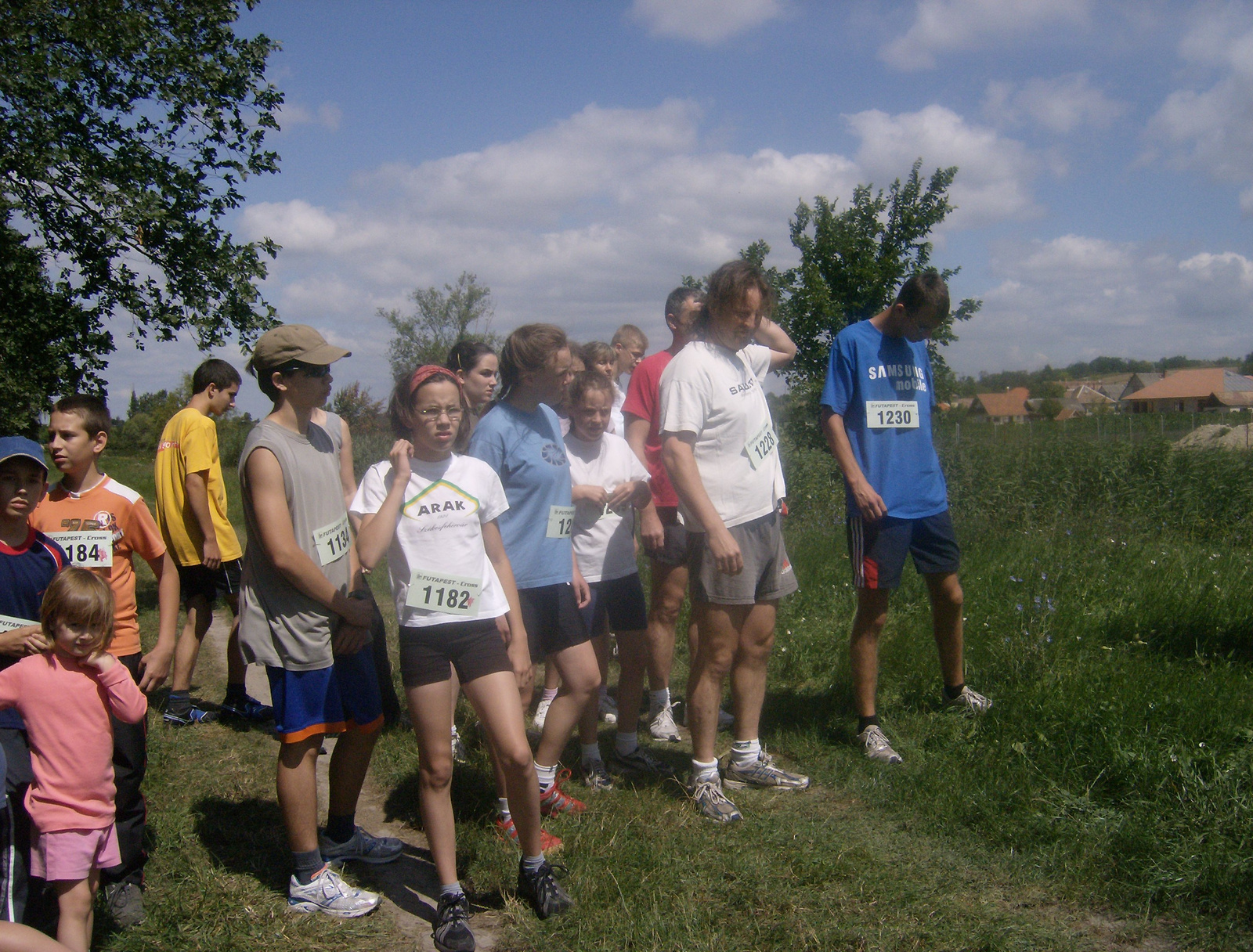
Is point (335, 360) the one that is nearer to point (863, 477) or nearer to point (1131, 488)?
point (863, 477)

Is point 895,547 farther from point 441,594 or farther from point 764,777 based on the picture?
point 441,594

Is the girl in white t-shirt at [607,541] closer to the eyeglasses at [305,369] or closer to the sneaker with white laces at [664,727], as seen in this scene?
the sneaker with white laces at [664,727]

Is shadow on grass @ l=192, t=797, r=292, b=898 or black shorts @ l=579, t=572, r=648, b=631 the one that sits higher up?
black shorts @ l=579, t=572, r=648, b=631

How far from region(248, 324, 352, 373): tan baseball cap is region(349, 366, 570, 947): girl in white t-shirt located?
0.90ft

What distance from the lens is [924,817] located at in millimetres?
3275

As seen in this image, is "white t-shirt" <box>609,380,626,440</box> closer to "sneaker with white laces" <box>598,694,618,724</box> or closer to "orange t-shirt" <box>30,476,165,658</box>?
"sneaker with white laces" <box>598,694,618,724</box>

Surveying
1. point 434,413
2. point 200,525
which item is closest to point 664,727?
point 434,413

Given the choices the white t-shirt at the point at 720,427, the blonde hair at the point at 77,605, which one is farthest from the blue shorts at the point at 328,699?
the white t-shirt at the point at 720,427

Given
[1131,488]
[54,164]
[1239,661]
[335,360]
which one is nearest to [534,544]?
[335,360]

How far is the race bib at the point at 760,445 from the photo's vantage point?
11.6ft

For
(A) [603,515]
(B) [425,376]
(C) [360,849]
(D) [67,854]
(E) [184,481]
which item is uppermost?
(B) [425,376]

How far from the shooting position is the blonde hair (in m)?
2.47

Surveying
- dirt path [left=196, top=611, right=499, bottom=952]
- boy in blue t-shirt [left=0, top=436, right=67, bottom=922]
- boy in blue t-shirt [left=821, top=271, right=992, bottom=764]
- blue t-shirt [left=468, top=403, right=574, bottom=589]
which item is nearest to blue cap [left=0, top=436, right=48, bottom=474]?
boy in blue t-shirt [left=0, top=436, right=67, bottom=922]

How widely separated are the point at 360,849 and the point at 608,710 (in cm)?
194
